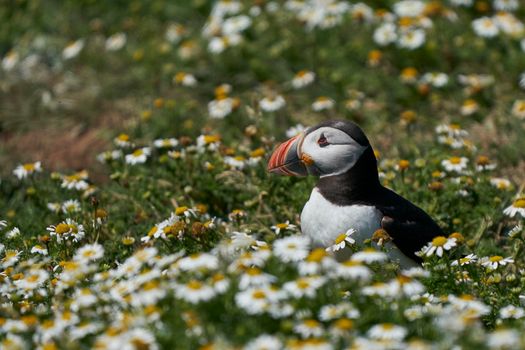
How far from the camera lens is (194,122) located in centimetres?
775

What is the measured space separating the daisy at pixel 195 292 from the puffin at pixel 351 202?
1399 millimetres

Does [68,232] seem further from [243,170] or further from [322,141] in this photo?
[243,170]

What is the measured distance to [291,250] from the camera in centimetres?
386

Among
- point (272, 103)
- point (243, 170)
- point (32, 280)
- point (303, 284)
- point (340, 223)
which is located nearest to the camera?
point (303, 284)

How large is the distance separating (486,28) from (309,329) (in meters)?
5.78

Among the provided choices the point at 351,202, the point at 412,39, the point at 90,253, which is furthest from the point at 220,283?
the point at 412,39

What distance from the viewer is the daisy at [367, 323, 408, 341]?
331 cm

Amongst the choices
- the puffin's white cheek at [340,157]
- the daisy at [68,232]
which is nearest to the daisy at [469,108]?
the puffin's white cheek at [340,157]

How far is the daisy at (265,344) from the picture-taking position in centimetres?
313

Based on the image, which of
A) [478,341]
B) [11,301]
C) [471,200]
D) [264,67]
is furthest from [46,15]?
[478,341]

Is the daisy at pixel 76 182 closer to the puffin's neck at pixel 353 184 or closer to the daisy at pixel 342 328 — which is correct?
the puffin's neck at pixel 353 184

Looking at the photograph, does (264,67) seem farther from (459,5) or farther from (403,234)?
(403,234)

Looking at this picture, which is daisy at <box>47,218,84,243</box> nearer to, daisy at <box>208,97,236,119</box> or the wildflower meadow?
the wildflower meadow

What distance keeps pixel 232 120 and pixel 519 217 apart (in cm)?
271
